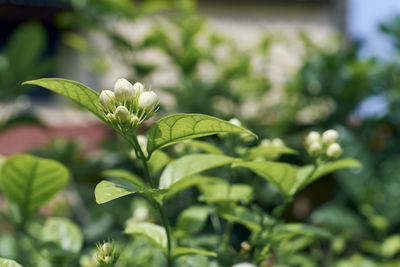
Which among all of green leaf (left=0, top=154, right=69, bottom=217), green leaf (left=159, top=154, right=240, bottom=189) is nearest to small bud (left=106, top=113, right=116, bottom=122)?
green leaf (left=159, top=154, right=240, bottom=189)

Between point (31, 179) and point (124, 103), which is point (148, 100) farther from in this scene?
point (31, 179)

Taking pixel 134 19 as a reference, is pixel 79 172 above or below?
below

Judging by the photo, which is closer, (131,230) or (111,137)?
(131,230)

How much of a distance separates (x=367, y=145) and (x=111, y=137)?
139 centimetres

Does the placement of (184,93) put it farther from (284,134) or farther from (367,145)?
(367,145)

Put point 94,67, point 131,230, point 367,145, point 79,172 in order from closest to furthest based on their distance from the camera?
point 131,230 < point 79,172 < point 367,145 < point 94,67

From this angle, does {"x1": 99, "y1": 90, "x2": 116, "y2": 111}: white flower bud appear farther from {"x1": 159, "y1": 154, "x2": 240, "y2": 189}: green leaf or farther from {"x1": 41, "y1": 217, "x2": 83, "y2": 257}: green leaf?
{"x1": 41, "y1": 217, "x2": 83, "y2": 257}: green leaf

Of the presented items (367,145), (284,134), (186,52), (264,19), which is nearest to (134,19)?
(186,52)

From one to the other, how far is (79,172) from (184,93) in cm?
63

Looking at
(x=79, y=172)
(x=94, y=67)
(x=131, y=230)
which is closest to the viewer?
(x=131, y=230)

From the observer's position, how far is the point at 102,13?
7.10ft

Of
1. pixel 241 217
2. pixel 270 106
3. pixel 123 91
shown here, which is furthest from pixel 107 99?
pixel 270 106

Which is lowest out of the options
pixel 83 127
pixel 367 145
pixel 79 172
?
pixel 83 127

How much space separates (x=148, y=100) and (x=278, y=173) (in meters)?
0.27
